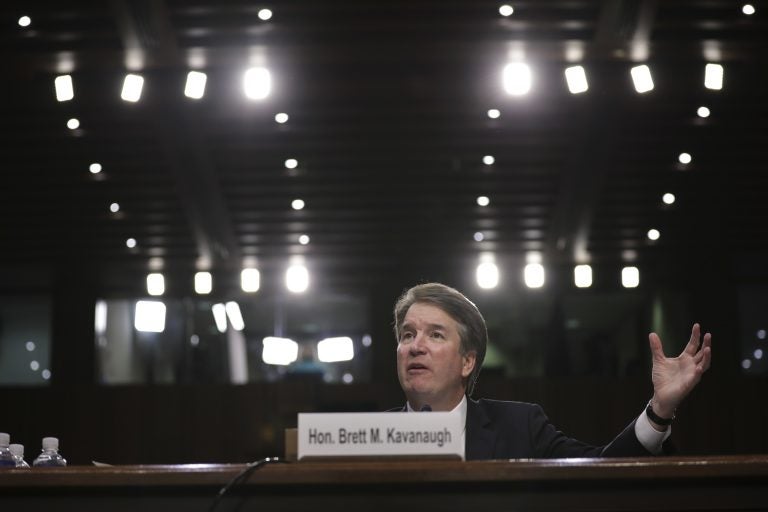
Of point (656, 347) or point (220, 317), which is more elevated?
point (220, 317)

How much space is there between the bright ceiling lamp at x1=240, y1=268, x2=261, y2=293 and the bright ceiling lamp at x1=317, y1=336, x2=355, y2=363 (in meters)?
1.15

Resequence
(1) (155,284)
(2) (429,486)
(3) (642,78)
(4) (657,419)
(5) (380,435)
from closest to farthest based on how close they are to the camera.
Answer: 1. (2) (429,486)
2. (5) (380,435)
3. (4) (657,419)
4. (3) (642,78)
5. (1) (155,284)

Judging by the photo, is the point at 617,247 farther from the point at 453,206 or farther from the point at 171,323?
the point at 171,323

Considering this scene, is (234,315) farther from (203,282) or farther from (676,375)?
(676,375)

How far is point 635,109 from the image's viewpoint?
Result: 915 centimetres

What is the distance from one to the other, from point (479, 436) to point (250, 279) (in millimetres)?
8501

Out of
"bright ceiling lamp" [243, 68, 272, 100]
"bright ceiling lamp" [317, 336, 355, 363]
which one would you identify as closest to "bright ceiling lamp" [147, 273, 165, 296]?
"bright ceiling lamp" [317, 336, 355, 363]

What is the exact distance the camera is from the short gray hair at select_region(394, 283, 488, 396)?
3.34m

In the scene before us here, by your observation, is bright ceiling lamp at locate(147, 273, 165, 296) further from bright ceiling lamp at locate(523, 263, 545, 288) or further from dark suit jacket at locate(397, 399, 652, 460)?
dark suit jacket at locate(397, 399, 652, 460)

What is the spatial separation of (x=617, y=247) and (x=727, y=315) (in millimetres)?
1561

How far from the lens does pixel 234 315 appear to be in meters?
11.8

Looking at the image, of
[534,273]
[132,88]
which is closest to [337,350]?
[534,273]

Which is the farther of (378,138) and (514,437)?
(378,138)

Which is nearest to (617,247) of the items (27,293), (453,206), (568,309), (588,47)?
(568,309)
